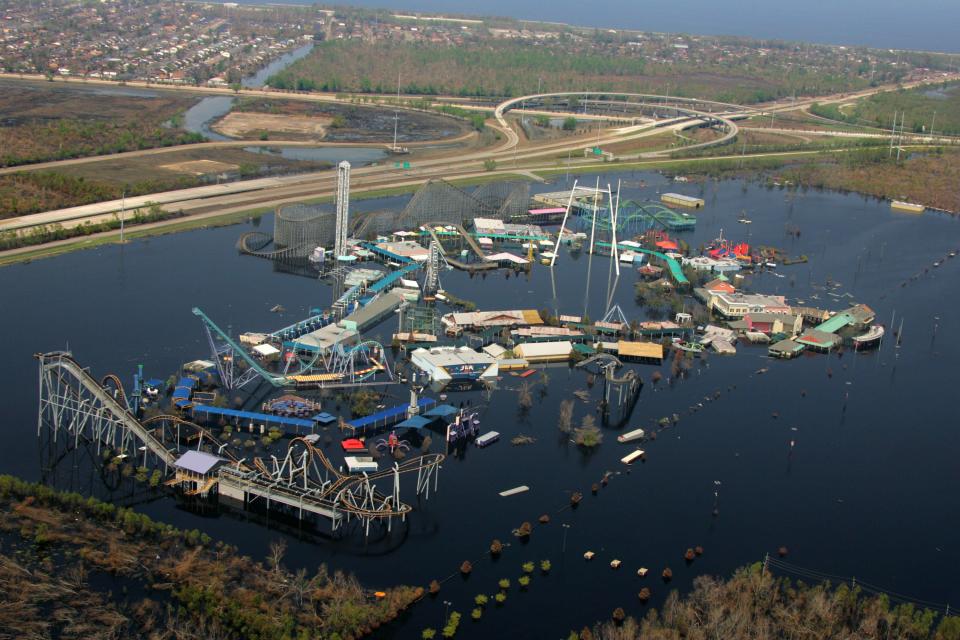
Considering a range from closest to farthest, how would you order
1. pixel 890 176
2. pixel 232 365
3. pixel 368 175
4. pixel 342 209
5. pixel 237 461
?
1. pixel 237 461
2. pixel 232 365
3. pixel 342 209
4. pixel 368 175
5. pixel 890 176

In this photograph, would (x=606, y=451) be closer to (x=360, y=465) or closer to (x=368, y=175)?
(x=360, y=465)

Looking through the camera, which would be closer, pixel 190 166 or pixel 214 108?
pixel 190 166

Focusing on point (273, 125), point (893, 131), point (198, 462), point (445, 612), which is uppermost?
point (893, 131)

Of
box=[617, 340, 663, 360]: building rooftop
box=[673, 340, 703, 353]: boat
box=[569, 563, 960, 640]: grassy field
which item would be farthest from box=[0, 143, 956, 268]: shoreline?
box=[569, 563, 960, 640]: grassy field

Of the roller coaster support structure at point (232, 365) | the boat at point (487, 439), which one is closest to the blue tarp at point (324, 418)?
the roller coaster support structure at point (232, 365)

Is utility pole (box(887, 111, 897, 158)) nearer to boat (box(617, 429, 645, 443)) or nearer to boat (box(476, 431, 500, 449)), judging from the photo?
boat (box(617, 429, 645, 443))

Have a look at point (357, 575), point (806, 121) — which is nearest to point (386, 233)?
point (357, 575)

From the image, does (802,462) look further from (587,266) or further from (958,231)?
(958,231)

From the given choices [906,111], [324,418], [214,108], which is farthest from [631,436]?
[906,111]
